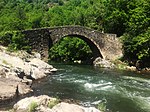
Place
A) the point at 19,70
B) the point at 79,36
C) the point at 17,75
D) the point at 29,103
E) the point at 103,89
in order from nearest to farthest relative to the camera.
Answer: the point at 29,103, the point at 17,75, the point at 19,70, the point at 103,89, the point at 79,36

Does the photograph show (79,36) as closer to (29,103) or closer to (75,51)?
(75,51)

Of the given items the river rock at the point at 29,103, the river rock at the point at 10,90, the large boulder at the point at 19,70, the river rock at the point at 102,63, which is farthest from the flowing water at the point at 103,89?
the river rock at the point at 102,63

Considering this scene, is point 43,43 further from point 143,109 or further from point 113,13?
point 143,109

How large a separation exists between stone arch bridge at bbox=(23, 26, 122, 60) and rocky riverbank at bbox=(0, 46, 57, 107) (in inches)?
266

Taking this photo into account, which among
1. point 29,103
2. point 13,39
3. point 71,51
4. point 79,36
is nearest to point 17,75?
point 29,103

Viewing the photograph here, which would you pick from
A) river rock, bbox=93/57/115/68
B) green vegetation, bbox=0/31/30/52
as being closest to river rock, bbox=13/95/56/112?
green vegetation, bbox=0/31/30/52

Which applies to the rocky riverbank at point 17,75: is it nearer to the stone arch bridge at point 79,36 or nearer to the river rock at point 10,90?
the river rock at point 10,90

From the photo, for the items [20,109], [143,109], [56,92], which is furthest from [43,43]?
[20,109]

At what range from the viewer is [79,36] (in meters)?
51.7

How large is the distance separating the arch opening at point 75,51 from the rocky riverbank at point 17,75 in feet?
55.6

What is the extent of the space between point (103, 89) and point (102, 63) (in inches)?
737

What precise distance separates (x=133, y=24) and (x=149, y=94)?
63.4 feet

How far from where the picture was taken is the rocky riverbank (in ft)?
79.4

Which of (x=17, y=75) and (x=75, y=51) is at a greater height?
(x=75, y=51)
